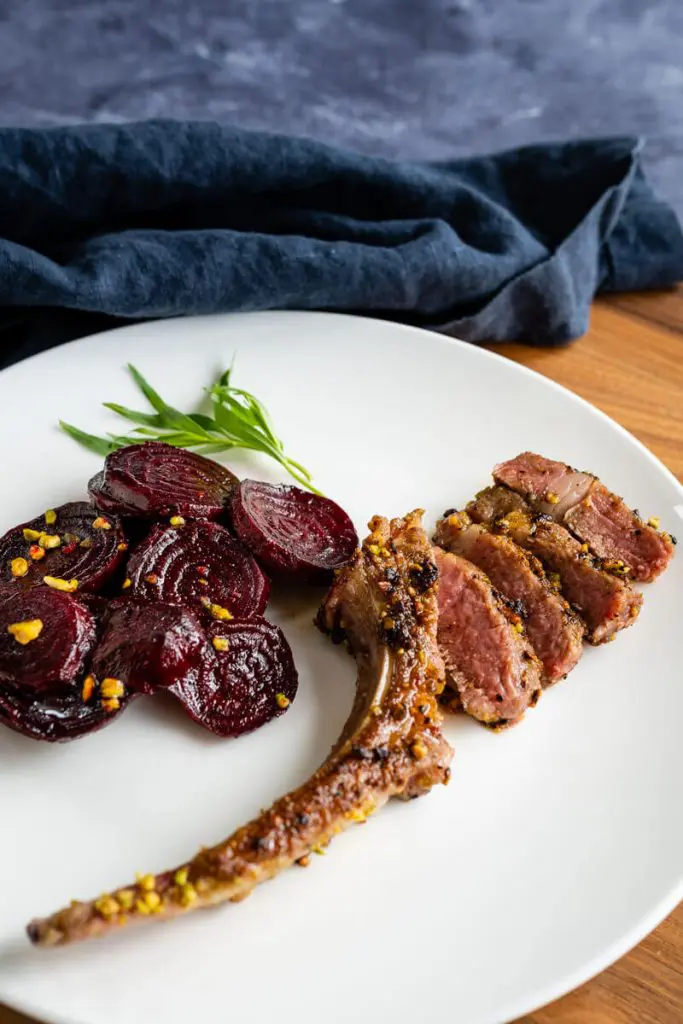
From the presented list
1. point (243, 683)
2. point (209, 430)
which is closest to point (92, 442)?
point (209, 430)

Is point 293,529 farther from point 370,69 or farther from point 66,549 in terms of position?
point 370,69

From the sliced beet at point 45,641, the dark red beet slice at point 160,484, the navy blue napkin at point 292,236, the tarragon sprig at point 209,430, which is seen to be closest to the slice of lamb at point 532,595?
the tarragon sprig at point 209,430

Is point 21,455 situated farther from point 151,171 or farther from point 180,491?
point 151,171

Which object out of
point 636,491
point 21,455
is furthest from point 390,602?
point 21,455

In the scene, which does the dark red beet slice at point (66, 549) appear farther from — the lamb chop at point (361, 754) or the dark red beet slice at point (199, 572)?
the lamb chop at point (361, 754)

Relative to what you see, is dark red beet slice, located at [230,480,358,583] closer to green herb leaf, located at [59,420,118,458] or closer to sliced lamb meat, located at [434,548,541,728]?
sliced lamb meat, located at [434,548,541,728]

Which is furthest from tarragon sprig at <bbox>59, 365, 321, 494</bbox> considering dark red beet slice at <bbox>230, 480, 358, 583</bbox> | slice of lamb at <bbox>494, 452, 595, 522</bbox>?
slice of lamb at <bbox>494, 452, 595, 522</bbox>
